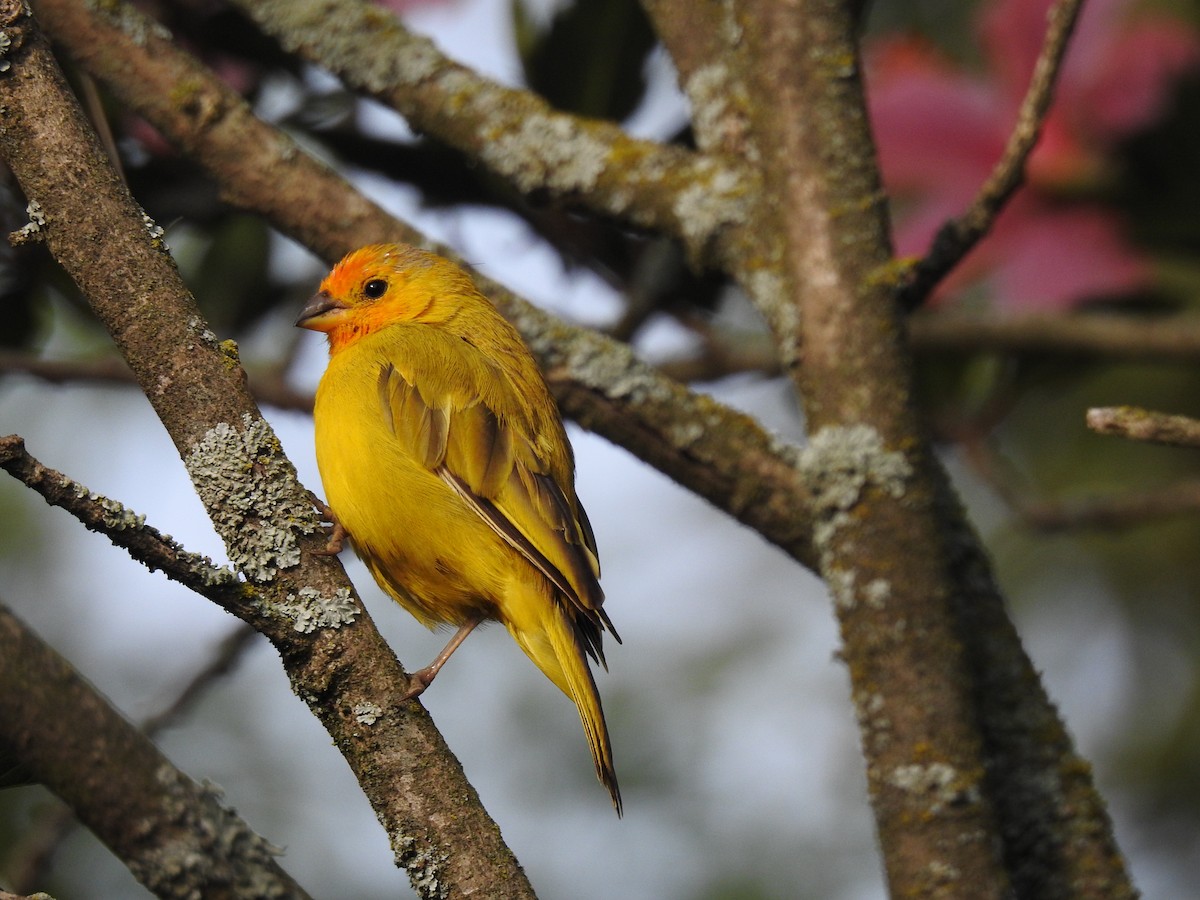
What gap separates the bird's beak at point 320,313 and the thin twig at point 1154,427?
Result: 2328 mm

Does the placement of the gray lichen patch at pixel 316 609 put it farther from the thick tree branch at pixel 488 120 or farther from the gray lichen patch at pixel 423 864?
the thick tree branch at pixel 488 120

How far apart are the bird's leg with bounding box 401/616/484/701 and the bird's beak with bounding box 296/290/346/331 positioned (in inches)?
43.1

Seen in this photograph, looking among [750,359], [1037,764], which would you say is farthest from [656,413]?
[750,359]

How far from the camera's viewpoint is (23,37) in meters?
1.93

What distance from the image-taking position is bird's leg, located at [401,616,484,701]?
6.57 ft

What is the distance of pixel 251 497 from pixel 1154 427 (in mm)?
1331

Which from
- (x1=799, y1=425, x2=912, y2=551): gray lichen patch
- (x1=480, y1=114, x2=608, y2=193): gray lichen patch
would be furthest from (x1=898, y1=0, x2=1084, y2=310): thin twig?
(x1=480, y1=114, x2=608, y2=193): gray lichen patch

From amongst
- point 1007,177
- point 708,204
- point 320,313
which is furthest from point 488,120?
point 1007,177

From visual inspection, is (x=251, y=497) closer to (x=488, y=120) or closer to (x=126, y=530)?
(x=126, y=530)

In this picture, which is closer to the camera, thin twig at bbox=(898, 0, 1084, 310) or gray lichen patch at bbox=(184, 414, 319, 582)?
gray lichen patch at bbox=(184, 414, 319, 582)

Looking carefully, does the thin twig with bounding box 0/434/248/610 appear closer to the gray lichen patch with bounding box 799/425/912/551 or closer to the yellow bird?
the yellow bird

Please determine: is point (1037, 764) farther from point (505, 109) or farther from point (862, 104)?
point (505, 109)

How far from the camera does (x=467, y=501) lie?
9.58 feet

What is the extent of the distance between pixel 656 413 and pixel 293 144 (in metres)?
1.01
